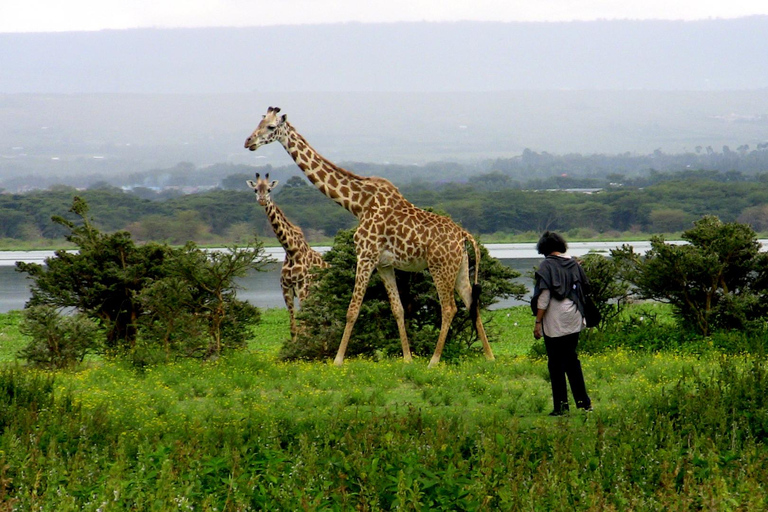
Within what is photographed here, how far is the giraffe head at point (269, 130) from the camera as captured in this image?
540 inches

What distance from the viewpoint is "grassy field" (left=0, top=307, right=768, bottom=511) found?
6.38 metres

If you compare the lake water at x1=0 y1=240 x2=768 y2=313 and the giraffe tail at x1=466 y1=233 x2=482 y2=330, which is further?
the lake water at x1=0 y1=240 x2=768 y2=313

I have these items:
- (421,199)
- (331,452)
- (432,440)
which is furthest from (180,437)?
(421,199)

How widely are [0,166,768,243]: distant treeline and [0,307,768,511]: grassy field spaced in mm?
81787

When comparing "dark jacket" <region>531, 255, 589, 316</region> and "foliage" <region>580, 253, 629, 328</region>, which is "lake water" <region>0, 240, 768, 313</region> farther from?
"dark jacket" <region>531, 255, 589, 316</region>

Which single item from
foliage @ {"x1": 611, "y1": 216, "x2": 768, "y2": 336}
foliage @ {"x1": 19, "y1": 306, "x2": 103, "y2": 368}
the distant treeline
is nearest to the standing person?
foliage @ {"x1": 611, "y1": 216, "x2": 768, "y2": 336}

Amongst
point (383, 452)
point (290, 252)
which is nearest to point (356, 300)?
point (290, 252)

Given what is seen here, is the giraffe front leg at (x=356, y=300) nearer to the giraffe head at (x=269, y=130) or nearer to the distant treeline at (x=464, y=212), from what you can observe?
the giraffe head at (x=269, y=130)

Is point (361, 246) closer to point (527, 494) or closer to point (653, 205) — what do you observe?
point (527, 494)

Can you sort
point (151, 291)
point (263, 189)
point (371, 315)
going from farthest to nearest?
point (263, 189) → point (371, 315) → point (151, 291)

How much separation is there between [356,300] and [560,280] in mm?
4712

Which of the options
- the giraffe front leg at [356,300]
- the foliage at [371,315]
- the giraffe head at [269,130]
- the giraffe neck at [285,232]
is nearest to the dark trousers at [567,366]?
the giraffe front leg at [356,300]

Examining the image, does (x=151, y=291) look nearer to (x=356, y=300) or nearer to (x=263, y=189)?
(x=356, y=300)

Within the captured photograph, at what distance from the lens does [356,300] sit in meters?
13.6
